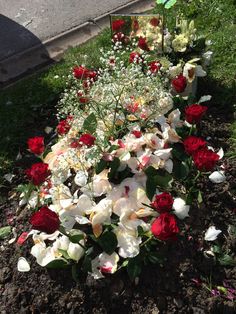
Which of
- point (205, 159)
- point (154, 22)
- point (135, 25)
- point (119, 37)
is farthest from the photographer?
point (119, 37)

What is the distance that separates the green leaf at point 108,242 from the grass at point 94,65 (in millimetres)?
1139

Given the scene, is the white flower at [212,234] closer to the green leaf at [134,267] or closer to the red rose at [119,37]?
the green leaf at [134,267]

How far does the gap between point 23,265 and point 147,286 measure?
0.70 meters

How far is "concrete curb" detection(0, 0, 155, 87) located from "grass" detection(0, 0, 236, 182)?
213mm

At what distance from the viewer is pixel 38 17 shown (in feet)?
17.3

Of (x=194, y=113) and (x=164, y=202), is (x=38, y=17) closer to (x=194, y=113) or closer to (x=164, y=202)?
(x=194, y=113)

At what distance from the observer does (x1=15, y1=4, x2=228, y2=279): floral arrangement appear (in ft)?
7.88

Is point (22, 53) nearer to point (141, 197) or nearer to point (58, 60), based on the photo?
point (58, 60)

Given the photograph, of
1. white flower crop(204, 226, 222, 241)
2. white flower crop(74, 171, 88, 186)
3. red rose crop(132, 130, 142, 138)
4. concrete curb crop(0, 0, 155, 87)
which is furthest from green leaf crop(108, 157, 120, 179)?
concrete curb crop(0, 0, 155, 87)

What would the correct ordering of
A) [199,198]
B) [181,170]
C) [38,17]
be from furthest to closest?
[38,17], [181,170], [199,198]

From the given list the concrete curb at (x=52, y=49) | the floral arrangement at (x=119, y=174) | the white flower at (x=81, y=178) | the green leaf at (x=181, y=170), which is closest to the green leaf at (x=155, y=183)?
the floral arrangement at (x=119, y=174)

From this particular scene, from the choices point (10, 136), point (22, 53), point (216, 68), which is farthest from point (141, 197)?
point (22, 53)

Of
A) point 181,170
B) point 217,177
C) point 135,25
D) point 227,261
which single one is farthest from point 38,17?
point 227,261

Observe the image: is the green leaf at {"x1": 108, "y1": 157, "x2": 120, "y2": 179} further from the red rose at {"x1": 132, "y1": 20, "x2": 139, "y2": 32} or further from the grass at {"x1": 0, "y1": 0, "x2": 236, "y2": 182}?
the red rose at {"x1": 132, "y1": 20, "x2": 139, "y2": 32}
